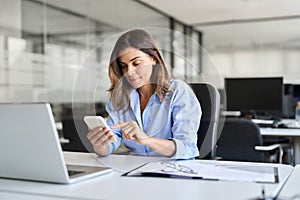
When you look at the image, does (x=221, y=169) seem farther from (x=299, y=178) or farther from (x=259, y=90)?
(x=259, y=90)

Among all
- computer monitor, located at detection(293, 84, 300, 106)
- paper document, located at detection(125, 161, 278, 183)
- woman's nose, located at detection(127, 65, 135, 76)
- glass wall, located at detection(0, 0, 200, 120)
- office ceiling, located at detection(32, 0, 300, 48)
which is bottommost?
paper document, located at detection(125, 161, 278, 183)

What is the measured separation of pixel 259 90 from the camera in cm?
383

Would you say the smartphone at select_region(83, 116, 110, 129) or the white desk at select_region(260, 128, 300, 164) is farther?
the white desk at select_region(260, 128, 300, 164)

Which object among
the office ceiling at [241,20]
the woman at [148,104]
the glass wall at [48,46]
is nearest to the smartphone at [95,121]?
the woman at [148,104]

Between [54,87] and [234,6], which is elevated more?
[234,6]

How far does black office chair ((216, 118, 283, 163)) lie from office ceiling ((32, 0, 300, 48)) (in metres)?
2.93

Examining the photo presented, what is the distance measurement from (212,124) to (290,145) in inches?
80.3

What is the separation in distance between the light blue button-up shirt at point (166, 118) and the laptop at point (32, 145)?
Answer: 472mm

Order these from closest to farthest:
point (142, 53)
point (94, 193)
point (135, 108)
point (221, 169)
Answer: point (94, 193), point (221, 169), point (142, 53), point (135, 108)

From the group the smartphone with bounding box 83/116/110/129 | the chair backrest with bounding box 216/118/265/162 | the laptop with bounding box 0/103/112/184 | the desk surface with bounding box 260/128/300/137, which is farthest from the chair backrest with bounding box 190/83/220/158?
the desk surface with bounding box 260/128/300/137

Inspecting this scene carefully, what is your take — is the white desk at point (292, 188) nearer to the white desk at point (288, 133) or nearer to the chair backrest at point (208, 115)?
the chair backrest at point (208, 115)

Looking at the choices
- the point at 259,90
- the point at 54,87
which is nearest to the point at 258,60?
the point at 259,90

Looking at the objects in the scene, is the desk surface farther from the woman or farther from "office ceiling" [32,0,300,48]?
"office ceiling" [32,0,300,48]

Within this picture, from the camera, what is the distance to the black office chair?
2840mm
